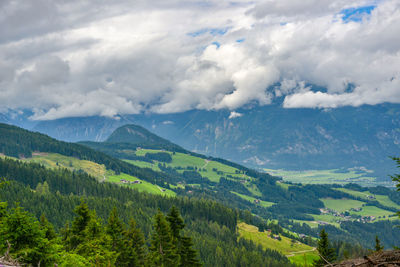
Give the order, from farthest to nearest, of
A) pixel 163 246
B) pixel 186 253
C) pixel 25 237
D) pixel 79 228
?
1. pixel 186 253
2. pixel 163 246
3. pixel 79 228
4. pixel 25 237

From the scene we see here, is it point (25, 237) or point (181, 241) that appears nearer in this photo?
point (25, 237)

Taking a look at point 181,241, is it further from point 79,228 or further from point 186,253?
point 79,228

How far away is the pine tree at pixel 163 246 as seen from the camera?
51.3 metres

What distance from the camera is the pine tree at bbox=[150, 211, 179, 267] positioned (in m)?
51.3

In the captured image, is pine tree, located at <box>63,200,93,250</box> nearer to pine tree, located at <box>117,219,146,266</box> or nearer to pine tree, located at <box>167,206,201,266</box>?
pine tree, located at <box>117,219,146,266</box>

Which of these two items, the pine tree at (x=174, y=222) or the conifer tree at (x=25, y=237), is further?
the pine tree at (x=174, y=222)

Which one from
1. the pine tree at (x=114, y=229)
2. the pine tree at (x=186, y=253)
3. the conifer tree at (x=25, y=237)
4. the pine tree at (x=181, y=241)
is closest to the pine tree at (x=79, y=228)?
the pine tree at (x=114, y=229)

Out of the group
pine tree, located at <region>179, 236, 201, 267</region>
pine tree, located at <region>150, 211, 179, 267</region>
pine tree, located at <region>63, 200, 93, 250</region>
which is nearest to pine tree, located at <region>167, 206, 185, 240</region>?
pine tree, located at <region>179, 236, 201, 267</region>

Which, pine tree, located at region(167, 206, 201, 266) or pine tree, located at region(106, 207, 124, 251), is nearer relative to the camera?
pine tree, located at region(167, 206, 201, 266)

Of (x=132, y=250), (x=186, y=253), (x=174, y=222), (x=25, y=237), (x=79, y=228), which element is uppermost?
(x=25, y=237)

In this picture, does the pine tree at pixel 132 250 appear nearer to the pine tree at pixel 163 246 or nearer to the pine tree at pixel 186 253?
the pine tree at pixel 163 246

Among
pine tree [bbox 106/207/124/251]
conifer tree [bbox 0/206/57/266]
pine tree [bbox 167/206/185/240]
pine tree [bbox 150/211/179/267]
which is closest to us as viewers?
conifer tree [bbox 0/206/57/266]

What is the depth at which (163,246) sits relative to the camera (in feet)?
170

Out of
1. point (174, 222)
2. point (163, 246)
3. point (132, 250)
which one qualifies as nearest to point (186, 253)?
point (163, 246)
